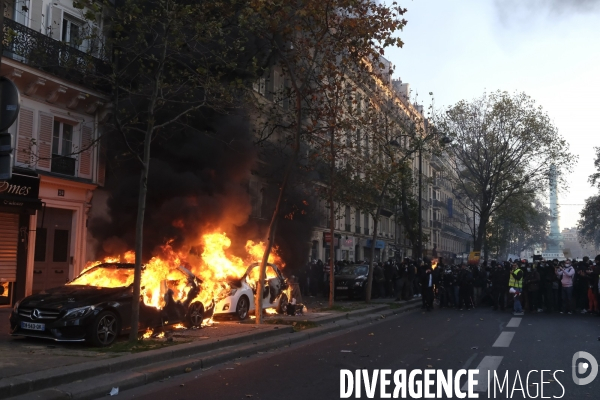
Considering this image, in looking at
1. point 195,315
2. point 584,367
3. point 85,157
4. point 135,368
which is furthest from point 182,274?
point 85,157

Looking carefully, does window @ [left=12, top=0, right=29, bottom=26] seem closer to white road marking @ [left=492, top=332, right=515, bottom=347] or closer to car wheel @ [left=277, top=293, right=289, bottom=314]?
car wheel @ [left=277, top=293, right=289, bottom=314]

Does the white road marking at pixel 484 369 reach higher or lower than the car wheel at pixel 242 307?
lower

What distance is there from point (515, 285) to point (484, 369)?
1253 centimetres

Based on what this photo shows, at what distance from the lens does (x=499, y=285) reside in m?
21.2

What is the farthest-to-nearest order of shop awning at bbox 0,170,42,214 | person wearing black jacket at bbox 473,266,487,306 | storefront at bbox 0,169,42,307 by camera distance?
person wearing black jacket at bbox 473,266,487,306 < storefront at bbox 0,169,42,307 < shop awning at bbox 0,170,42,214

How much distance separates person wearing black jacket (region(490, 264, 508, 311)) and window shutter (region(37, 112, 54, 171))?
607 inches

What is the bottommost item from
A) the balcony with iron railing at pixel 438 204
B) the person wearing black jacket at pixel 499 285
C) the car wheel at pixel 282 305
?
the car wheel at pixel 282 305

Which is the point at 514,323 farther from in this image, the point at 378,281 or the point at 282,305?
the point at 378,281

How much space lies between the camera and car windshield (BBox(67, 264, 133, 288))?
11422mm

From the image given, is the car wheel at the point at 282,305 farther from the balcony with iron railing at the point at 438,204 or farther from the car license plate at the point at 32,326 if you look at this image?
the balcony with iron railing at the point at 438,204

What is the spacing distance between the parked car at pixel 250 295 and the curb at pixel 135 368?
194 centimetres

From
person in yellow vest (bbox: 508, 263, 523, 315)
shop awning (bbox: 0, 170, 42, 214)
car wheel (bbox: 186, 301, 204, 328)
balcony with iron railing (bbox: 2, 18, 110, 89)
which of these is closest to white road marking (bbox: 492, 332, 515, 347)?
car wheel (bbox: 186, 301, 204, 328)

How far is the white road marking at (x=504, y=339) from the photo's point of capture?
11.8 m

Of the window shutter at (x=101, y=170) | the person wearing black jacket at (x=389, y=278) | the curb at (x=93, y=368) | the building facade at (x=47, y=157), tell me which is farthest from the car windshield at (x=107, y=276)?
the person wearing black jacket at (x=389, y=278)
